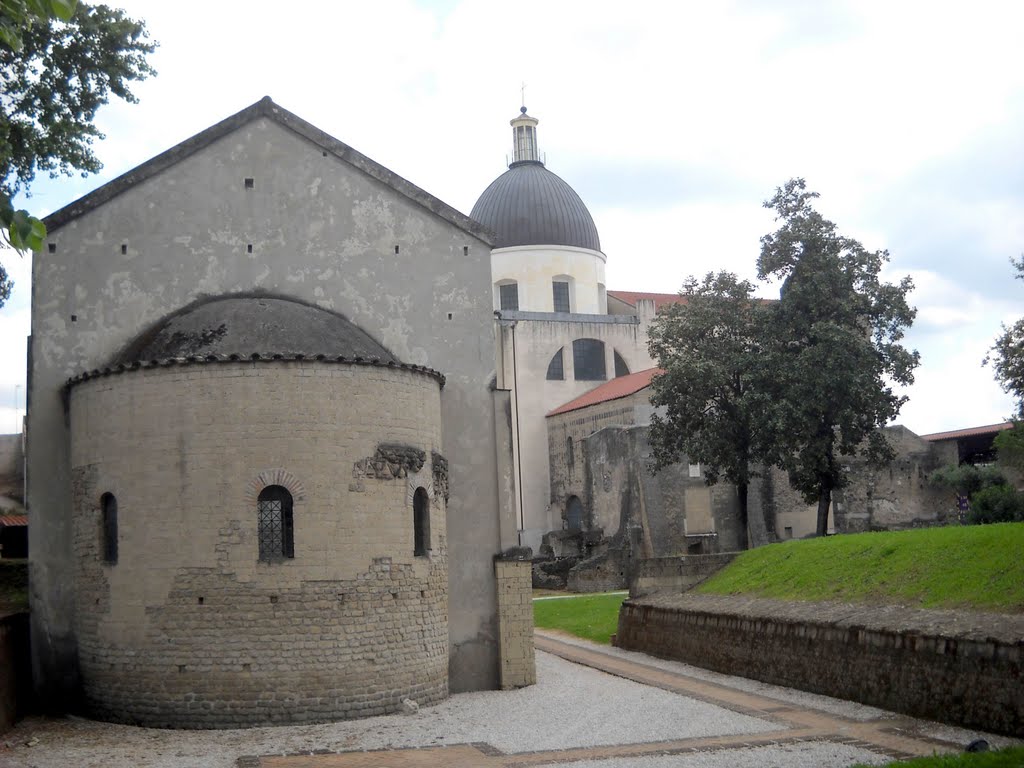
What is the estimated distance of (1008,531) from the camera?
68.8ft

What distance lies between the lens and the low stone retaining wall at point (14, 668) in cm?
1948

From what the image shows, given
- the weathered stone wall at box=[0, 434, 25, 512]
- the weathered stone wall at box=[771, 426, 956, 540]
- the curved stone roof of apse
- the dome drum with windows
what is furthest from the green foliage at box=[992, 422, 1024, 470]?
the weathered stone wall at box=[0, 434, 25, 512]

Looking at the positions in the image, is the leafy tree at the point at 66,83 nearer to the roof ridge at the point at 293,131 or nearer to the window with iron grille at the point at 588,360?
the roof ridge at the point at 293,131

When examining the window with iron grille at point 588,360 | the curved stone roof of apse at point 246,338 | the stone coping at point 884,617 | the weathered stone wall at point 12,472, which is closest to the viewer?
the stone coping at point 884,617

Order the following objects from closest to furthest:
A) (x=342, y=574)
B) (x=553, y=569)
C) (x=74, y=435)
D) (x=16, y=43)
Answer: (x=16, y=43)
(x=342, y=574)
(x=74, y=435)
(x=553, y=569)

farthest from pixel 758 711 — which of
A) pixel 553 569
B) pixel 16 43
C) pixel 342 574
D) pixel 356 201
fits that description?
pixel 553 569

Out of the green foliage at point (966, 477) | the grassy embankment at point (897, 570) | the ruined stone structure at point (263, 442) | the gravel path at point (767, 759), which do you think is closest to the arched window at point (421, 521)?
the ruined stone structure at point (263, 442)

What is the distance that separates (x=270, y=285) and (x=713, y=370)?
17590mm

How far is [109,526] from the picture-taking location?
21000mm

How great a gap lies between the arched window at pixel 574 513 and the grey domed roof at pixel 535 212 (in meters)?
14.9

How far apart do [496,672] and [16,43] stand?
1782 centimetres

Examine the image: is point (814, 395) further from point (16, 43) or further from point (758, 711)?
point (16, 43)

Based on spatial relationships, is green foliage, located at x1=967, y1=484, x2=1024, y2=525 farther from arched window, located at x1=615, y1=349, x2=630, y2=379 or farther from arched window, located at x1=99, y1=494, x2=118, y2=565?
arched window, located at x1=615, y1=349, x2=630, y2=379

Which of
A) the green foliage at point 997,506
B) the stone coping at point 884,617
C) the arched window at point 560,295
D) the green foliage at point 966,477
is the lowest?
the stone coping at point 884,617
